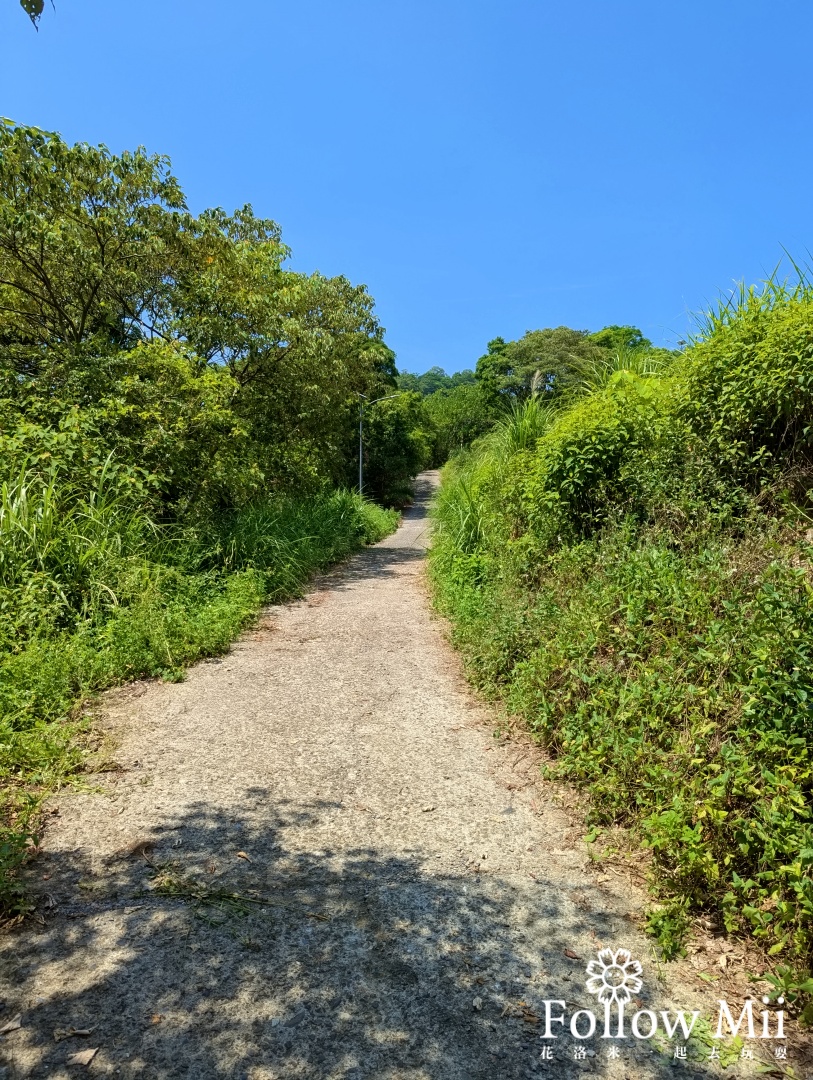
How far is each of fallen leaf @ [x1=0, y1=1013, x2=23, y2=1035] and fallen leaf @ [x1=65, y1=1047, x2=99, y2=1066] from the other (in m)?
0.22

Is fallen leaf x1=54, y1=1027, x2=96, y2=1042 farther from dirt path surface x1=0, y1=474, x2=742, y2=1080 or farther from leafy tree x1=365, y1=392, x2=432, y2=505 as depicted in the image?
leafy tree x1=365, y1=392, x2=432, y2=505

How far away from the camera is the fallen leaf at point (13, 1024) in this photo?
67.4 inches

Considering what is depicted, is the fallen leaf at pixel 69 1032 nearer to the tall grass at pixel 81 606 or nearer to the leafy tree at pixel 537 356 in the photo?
the tall grass at pixel 81 606

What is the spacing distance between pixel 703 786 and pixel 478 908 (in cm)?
105

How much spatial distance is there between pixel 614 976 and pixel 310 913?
1106 millimetres

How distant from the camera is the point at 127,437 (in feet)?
23.7

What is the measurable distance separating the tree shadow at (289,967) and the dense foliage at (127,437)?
575 millimetres

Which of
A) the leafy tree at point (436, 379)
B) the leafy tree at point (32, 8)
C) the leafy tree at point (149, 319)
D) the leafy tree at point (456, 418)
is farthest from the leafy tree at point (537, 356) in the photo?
the leafy tree at point (436, 379)

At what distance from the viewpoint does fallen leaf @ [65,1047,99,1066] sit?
5.33 feet

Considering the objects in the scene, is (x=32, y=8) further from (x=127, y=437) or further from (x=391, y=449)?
(x=391, y=449)

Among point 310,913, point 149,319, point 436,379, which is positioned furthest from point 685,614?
point 436,379

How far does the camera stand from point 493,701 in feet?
14.8

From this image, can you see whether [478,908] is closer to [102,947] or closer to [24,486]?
[102,947]

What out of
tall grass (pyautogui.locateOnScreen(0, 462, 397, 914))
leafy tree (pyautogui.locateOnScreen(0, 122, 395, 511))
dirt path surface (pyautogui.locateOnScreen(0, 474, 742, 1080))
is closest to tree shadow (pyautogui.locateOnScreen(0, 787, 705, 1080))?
dirt path surface (pyautogui.locateOnScreen(0, 474, 742, 1080))
